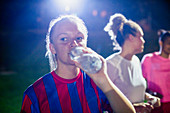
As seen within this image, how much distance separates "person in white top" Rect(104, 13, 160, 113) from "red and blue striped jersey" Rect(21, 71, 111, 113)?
669 mm

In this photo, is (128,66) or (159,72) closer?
(128,66)

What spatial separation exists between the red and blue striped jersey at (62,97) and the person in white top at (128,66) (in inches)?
26.4

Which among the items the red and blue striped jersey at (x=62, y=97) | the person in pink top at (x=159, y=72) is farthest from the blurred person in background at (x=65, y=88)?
the person in pink top at (x=159, y=72)

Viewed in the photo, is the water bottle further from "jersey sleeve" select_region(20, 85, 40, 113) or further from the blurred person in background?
"jersey sleeve" select_region(20, 85, 40, 113)

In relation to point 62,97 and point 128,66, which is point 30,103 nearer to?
point 62,97

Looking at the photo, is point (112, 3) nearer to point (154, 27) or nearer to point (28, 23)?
point (154, 27)

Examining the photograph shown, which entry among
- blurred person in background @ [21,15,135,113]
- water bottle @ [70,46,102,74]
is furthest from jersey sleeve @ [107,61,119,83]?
water bottle @ [70,46,102,74]

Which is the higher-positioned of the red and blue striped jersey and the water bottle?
the water bottle

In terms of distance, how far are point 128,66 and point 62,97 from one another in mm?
1162

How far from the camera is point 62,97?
1.48 metres

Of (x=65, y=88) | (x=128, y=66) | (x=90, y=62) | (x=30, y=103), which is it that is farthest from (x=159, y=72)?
(x=30, y=103)

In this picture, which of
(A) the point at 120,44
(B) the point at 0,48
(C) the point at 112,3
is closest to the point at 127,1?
(C) the point at 112,3

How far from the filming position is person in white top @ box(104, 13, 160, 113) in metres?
2.18

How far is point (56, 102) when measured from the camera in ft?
4.77
